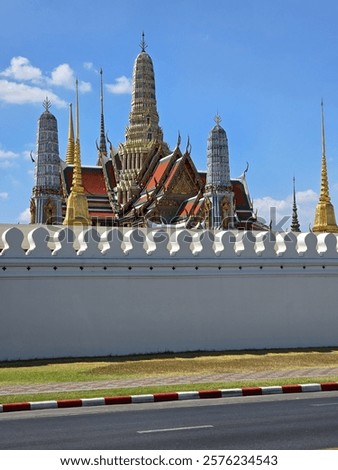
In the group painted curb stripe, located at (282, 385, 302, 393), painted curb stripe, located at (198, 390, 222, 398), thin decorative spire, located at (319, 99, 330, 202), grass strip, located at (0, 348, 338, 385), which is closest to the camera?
painted curb stripe, located at (198, 390, 222, 398)

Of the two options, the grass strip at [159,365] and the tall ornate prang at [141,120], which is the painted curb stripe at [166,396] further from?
the tall ornate prang at [141,120]

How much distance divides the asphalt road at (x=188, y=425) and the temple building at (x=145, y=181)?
115 feet

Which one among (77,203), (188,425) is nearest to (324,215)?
(77,203)

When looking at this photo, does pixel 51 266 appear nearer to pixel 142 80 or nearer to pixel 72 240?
pixel 72 240

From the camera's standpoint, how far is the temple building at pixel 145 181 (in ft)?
181

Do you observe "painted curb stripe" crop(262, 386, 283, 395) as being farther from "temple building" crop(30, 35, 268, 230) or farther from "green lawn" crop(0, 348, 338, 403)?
"temple building" crop(30, 35, 268, 230)

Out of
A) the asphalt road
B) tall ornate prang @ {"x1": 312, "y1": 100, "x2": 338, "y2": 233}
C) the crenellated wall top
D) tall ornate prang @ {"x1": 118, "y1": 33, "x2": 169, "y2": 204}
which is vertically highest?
tall ornate prang @ {"x1": 118, "y1": 33, "x2": 169, "y2": 204}

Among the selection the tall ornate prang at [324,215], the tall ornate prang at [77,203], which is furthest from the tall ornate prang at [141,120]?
the tall ornate prang at [324,215]

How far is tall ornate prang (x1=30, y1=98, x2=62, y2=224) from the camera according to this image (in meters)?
54.4

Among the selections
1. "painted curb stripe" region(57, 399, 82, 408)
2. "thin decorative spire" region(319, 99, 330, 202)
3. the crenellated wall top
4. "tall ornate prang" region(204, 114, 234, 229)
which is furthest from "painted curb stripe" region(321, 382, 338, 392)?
"tall ornate prang" region(204, 114, 234, 229)

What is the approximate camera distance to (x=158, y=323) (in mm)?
20766

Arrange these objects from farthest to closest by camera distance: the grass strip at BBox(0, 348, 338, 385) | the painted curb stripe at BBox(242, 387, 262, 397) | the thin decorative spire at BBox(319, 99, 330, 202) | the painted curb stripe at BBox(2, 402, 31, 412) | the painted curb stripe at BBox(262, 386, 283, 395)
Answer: the thin decorative spire at BBox(319, 99, 330, 202)
the grass strip at BBox(0, 348, 338, 385)
the painted curb stripe at BBox(262, 386, 283, 395)
the painted curb stripe at BBox(242, 387, 262, 397)
the painted curb stripe at BBox(2, 402, 31, 412)

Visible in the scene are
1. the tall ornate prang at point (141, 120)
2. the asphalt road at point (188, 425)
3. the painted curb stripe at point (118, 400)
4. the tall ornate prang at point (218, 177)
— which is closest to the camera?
the asphalt road at point (188, 425)

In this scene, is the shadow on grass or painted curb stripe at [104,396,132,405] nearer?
painted curb stripe at [104,396,132,405]
